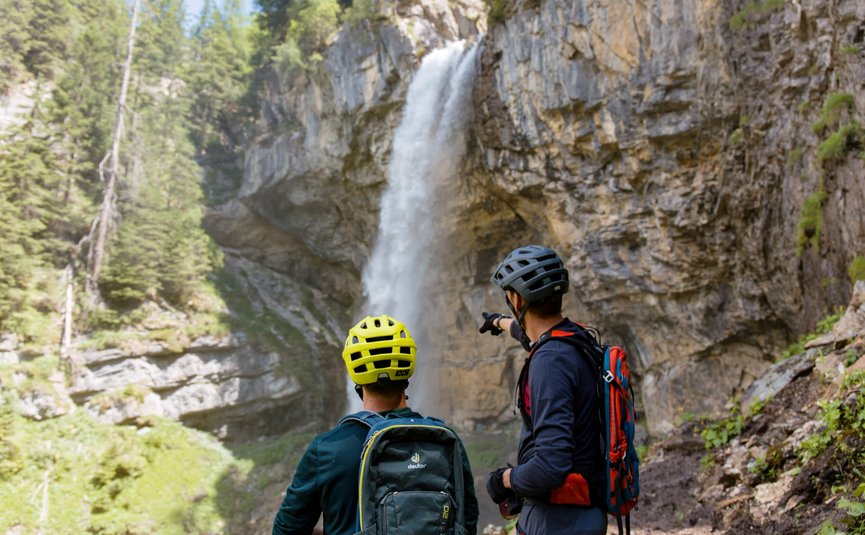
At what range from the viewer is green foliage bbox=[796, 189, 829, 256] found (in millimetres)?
9125

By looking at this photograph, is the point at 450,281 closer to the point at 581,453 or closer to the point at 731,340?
the point at 731,340

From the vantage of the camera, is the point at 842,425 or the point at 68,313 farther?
the point at 68,313

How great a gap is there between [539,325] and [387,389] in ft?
2.61

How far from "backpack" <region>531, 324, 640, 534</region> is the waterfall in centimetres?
1762

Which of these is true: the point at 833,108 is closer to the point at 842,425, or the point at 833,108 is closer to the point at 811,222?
the point at 811,222

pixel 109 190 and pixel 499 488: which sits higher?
pixel 109 190

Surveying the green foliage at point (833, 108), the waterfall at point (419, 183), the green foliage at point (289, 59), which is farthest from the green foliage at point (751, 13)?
the green foliage at point (289, 59)

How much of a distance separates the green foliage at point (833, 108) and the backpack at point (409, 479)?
8827mm

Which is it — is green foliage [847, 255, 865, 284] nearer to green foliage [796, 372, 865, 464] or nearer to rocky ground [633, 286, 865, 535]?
rocky ground [633, 286, 865, 535]

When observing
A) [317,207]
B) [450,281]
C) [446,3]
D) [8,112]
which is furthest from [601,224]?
[8,112]

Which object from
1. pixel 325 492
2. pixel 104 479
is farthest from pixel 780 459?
pixel 104 479

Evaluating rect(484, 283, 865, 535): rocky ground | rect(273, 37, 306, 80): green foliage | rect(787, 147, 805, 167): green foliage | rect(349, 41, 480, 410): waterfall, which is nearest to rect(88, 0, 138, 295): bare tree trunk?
rect(273, 37, 306, 80): green foliage

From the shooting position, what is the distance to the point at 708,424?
7.55 meters

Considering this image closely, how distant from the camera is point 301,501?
2.22m
